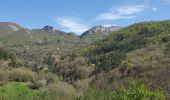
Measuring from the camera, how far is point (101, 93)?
4128 cm

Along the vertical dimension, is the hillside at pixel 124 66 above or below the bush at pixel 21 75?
above

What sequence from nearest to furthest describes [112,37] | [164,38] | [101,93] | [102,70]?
1. [101,93]
2. [102,70]
3. [164,38]
4. [112,37]

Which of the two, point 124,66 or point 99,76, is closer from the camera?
point 124,66

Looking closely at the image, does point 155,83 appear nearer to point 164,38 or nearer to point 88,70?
point 88,70

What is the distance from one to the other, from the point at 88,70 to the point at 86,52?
159 ft

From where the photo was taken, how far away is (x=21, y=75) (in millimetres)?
87812

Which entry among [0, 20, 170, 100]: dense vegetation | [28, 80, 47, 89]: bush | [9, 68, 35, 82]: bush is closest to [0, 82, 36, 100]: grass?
[0, 20, 170, 100]: dense vegetation

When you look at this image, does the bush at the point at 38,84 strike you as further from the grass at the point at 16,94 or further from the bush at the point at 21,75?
the grass at the point at 16,94

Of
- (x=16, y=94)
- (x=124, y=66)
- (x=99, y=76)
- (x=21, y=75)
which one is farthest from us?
(x=21, y=75)

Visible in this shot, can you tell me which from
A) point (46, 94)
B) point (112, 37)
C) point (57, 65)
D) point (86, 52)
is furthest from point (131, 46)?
point (46, 94)

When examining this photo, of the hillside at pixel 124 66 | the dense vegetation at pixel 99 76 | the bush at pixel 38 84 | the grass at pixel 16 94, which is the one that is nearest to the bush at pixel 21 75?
the dense vegetation at pixel 99 76

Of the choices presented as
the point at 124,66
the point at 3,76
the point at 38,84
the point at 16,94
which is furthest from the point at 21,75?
the point at 16,94

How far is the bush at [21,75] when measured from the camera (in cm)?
8600

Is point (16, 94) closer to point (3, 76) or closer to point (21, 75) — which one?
point (3, 76)
